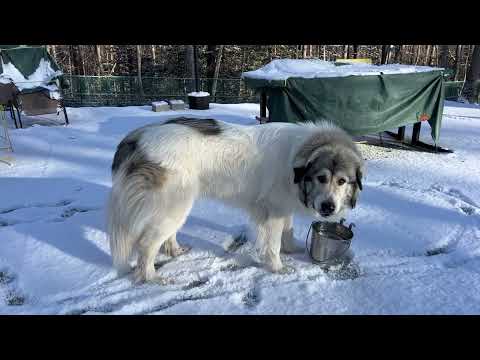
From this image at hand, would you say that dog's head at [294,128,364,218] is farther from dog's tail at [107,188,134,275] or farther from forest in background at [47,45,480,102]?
forest in background at [47,45,480,102]

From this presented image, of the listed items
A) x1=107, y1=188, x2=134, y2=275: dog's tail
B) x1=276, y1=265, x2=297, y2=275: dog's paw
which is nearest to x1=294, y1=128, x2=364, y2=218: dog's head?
x1=276, y1=265, x2=297, y2=275: dog's paw

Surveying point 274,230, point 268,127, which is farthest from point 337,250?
point 268,127

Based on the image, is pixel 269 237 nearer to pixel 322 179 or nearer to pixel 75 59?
pixel 322 179

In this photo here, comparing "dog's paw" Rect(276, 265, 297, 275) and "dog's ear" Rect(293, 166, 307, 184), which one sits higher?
"dog's ear" Rect(293, 166, 307, 184)

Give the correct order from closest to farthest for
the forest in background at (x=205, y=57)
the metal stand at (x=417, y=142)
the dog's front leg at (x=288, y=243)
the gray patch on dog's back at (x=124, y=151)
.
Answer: the gray patch on dog's back at (x=124, y=151) → the dog's front leg at (x=288, y=243) → the metal stand at (x=417, y=142) → the forest in background at (x=205, y=57)

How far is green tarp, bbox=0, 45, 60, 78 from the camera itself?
961 centimetres

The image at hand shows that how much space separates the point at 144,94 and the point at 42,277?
1392 centimetres

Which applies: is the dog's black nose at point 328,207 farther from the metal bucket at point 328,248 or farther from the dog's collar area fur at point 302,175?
the metal bucket at point 328,248

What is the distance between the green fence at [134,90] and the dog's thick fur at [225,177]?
13093mm

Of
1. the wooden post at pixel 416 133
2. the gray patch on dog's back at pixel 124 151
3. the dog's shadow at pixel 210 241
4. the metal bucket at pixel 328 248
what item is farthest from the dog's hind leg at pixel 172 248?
the wooden post at pixel 416 133

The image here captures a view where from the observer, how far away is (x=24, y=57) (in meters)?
9.73

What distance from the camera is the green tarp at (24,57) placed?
378 inches

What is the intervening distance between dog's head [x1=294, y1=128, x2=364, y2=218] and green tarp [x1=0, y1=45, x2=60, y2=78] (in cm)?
986
